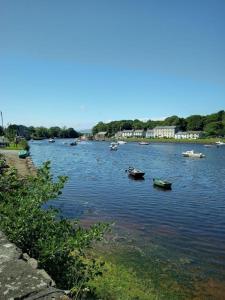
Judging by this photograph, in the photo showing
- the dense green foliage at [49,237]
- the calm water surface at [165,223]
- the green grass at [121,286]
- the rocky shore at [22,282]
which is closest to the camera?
the rocky shore at [22,282]

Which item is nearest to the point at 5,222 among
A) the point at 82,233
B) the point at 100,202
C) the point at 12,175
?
the point at 82,233

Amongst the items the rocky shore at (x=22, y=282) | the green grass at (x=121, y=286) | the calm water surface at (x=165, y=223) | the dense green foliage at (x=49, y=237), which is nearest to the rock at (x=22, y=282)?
the rocky shore at (x=22, y=282)

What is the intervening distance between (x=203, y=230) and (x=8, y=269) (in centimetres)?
2576

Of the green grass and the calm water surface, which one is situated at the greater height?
the green grass

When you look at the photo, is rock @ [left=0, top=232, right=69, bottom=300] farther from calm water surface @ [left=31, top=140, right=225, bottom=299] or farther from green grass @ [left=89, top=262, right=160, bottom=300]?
calm water surface @ [left=31, top=140, right=225, bottom=299]

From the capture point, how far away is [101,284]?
1692 centimetres

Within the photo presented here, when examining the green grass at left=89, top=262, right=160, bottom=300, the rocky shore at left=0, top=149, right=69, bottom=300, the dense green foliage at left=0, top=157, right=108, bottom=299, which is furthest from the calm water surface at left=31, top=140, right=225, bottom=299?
the rocky shore at left=0, top=149, right=69, bottom=300

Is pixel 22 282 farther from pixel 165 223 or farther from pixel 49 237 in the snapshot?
pixel 165 223

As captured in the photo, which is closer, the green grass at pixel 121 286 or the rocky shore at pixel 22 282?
the rocky shore at pixel 22 282

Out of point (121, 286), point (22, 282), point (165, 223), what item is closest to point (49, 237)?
point (22, 282)

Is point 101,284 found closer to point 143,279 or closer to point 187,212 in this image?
point 143,279

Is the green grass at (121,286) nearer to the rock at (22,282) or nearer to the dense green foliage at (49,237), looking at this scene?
the dense green foliage at (49,237)

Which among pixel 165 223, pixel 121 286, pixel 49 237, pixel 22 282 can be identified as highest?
pixel 22 282

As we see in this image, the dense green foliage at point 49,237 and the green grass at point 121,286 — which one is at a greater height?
the dense green foliage at point 49,237
